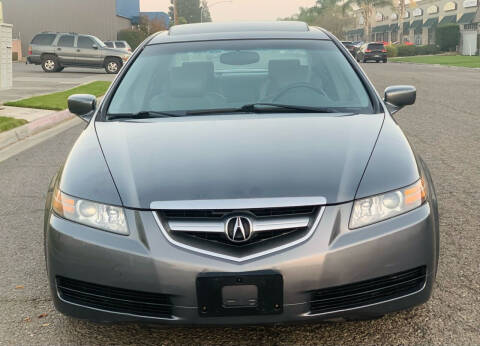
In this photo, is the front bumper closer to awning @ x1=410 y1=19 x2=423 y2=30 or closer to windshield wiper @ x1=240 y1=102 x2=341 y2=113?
windshield wiper @ x1=240 y1=102 x2=341 y2=113

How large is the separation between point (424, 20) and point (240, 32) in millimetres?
86074

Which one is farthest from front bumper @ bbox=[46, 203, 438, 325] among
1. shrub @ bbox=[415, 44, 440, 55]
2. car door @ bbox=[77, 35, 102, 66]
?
shrub @ bbox=[415, 44, 440, 55]

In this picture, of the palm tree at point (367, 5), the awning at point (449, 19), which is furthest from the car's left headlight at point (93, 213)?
the palm tree at point (367, 5)

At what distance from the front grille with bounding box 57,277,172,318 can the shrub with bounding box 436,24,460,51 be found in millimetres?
66081

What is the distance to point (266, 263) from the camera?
8.32ft

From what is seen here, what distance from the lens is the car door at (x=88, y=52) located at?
30.1 meters

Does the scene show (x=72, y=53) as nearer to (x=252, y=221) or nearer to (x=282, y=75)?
(x=282, y=75)

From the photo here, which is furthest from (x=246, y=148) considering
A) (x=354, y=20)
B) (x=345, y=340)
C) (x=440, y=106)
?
(x=354, y=20)

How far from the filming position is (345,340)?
117 inches

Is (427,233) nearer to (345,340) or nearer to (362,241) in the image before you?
(362,241)

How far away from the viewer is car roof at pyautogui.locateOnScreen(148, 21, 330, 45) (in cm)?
459

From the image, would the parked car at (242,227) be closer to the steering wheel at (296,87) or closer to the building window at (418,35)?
A: the steering wheel at (296,87)

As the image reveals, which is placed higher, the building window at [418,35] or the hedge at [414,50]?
the building window at [418,35]

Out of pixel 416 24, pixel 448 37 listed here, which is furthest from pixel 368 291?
pixel 416 24
